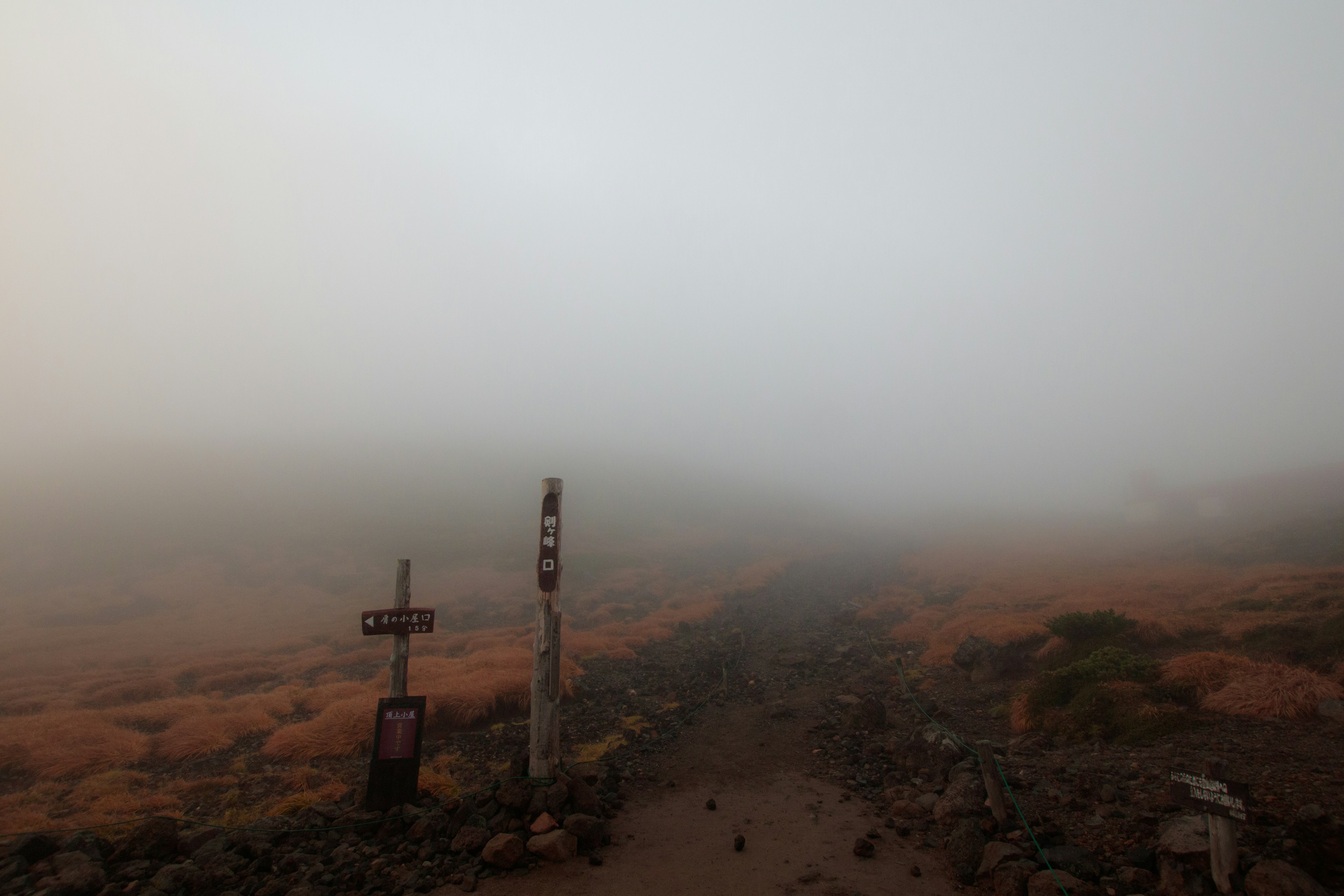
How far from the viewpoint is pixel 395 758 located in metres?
9.02

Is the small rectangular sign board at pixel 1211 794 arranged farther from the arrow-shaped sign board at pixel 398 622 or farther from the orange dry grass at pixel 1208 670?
the arrow-shaped sign board at pixel 398 622

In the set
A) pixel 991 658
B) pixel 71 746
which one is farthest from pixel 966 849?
pixel 71 746

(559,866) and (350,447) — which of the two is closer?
(559,866)

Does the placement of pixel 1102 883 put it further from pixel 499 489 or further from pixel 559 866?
pixel 499 489

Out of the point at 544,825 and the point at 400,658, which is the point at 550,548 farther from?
the point at 544,825

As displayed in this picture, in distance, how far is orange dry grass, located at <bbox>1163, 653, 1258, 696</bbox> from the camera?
1041 cm

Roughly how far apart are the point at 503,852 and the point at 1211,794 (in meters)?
7.87

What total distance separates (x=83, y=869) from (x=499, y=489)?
64.6 m

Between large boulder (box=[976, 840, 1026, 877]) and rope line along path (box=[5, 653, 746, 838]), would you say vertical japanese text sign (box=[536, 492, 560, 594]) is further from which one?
large boulder (box=[976, 840, 1026, 877])

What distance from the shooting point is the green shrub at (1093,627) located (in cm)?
1391

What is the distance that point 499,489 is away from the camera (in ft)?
229

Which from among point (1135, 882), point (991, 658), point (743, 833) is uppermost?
point (1135, 882)

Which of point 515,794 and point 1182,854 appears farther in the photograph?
point 515,794

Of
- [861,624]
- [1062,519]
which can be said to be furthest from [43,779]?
[1062,519]
